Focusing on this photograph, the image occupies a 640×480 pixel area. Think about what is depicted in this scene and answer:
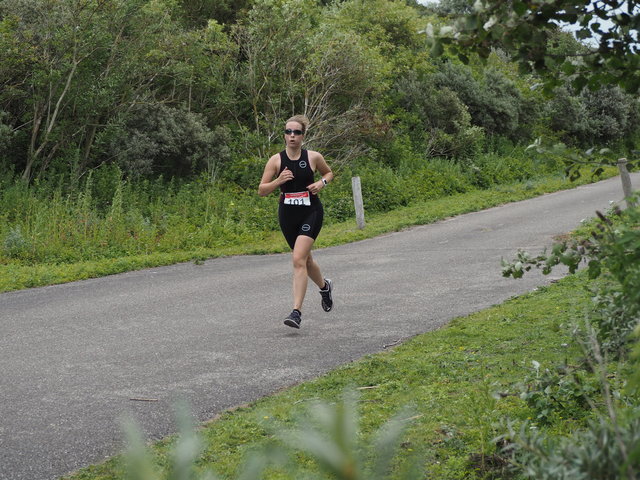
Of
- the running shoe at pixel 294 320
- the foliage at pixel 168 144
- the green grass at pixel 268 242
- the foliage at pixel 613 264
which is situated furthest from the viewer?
the foliage at pixel 168 144

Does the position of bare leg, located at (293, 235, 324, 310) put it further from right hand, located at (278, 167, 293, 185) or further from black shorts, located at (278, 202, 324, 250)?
right hand, located at (278, 167, 293, 185)

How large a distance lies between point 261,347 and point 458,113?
852 inches

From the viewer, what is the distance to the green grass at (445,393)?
4613 millimetres

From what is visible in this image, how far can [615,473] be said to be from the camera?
1.64 m

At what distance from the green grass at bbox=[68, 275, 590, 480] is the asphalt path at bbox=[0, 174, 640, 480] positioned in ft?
1.36

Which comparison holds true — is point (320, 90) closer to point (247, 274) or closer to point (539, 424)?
point (247, 274)

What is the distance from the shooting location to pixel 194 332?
9.02m

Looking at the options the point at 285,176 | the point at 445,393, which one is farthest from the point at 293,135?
the point at 445,393

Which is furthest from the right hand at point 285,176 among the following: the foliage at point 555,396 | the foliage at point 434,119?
the foliage at point 434,119

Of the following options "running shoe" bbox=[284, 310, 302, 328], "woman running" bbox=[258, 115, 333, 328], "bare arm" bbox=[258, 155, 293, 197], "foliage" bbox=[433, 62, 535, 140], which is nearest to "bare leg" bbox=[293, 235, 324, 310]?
"woman running" bbox=[258, 115, 333, 328]

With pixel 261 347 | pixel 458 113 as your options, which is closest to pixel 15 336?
pixel 261 347

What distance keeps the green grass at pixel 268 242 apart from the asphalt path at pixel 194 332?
0.42 metres

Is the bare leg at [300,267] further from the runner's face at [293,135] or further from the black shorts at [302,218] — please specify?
the runner's face at [293,135]

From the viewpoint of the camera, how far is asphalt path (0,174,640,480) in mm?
6043
